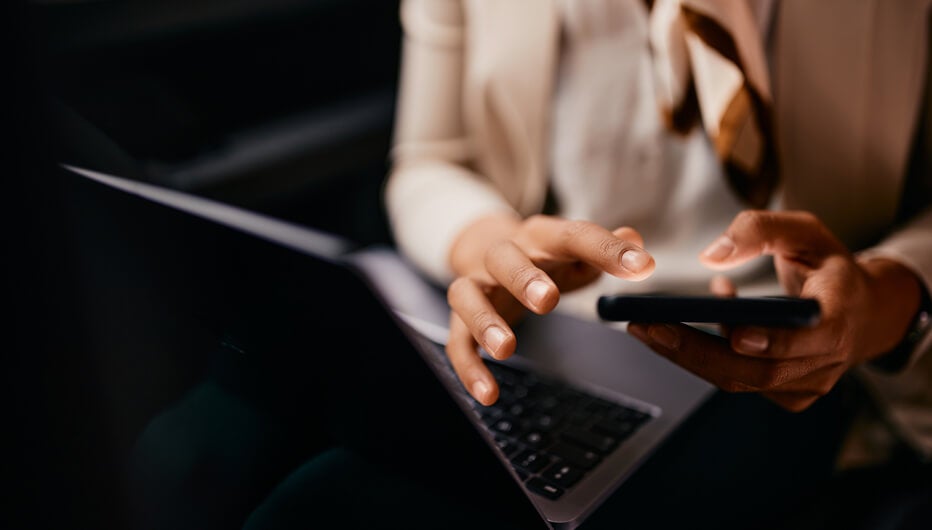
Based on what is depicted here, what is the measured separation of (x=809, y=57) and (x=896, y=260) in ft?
0.55

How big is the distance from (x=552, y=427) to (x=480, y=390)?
0.09m

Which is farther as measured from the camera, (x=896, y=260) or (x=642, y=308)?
(x=896, y=260)

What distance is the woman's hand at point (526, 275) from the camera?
0.36 m

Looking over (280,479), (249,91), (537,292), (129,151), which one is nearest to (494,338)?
(537,292)

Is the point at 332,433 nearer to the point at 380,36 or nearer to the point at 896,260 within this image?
the point at 896,260

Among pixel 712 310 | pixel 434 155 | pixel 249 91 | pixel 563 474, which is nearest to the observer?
pixel 712 310

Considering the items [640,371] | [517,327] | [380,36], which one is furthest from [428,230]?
[380,36]

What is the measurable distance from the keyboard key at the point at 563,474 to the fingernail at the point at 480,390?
6 centimetres

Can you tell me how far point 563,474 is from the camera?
0.40 metres

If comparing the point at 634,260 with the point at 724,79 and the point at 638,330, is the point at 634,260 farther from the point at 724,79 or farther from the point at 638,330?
the point at 724,79

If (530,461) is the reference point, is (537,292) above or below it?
above

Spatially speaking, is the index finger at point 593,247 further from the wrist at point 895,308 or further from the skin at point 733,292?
the wrist at point 895,308

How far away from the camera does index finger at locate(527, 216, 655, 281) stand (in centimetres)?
33

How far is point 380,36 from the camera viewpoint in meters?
1.51
